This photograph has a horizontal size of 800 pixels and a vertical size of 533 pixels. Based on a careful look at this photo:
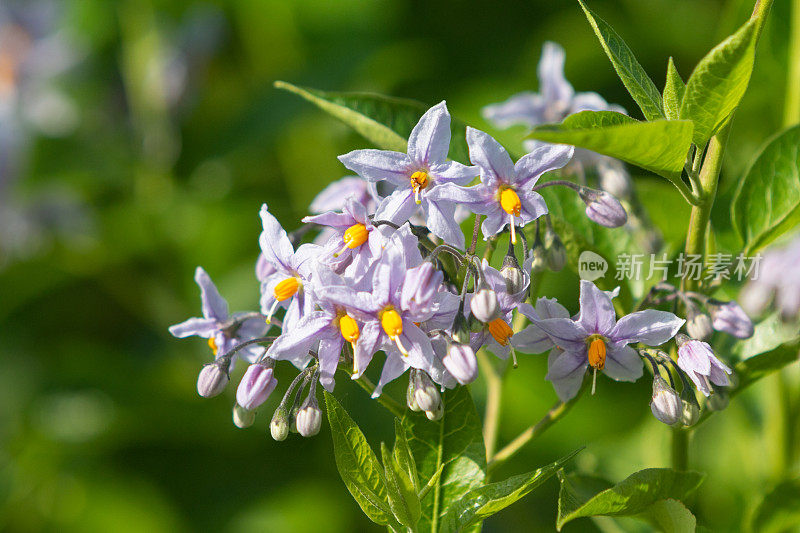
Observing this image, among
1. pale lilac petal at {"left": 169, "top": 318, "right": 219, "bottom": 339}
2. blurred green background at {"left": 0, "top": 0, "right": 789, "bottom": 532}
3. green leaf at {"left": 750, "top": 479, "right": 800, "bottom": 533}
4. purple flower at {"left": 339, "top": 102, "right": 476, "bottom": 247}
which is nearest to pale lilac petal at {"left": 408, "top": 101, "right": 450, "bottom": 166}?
purple flower at {"left": 339, "top": 102, "right": 476, "bottom": 247}

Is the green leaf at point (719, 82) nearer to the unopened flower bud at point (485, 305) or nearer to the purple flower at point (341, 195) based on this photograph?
the unopened flower bud at point (485, 305)

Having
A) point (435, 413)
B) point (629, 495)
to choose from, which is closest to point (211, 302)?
point (435, 413)

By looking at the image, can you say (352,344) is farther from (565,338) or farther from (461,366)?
(565,338)

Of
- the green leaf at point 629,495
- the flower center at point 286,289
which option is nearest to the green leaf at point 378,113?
the flower center at point 286,289

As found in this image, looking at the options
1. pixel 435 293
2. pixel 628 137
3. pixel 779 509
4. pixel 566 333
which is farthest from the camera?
pixel 779 509

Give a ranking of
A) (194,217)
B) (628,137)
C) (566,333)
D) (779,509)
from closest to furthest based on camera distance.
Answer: (628,137), (566,333), (779,509), (194,217)

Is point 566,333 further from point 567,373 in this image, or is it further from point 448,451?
point 448,451

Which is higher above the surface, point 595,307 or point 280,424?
point 595,307
